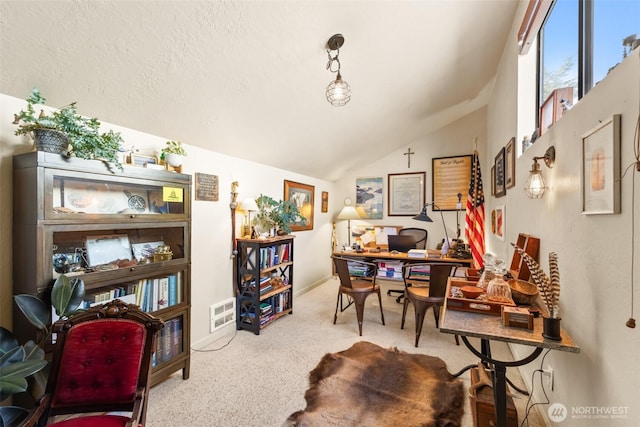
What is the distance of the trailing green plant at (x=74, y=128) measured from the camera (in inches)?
54.0

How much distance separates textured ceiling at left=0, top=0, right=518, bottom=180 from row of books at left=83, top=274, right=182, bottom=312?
120 centimetres

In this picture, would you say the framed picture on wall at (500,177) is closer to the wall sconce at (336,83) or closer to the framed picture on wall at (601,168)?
the framed picture on wall at (601,168)

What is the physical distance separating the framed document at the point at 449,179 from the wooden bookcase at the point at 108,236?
13.6 ft

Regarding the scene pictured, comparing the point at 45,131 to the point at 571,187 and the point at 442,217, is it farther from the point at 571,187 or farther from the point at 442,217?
the point at 442,217

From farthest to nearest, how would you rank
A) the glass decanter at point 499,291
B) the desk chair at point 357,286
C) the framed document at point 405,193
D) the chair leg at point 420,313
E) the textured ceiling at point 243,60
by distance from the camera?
1. the framed document at point 405,193
2. the desk chair at point 357,286
3. the chair leg at point 420,313
4. the glass decanter at point 499,291
5. the textured ceiling at point 243,60

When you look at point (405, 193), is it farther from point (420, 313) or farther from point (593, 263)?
point (593, 263)

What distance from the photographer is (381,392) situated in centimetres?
196

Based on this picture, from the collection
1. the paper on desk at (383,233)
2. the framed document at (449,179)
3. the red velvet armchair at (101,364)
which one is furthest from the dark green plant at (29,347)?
the framed document at (449,179)

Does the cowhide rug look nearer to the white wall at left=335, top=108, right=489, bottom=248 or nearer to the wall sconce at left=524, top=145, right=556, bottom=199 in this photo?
the wall sconce at left=524, top=145, right=556, bottom=199

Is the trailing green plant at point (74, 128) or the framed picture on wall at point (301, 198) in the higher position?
the trailing green plant at point (74, 128)

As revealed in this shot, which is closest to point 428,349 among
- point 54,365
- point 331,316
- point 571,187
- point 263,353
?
point 331,316

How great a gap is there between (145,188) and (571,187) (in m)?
2.63

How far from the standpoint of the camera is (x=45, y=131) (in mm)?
1391

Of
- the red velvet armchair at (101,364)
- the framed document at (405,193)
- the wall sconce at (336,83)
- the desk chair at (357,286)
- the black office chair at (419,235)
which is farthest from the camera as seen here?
the framed document at (405,193)
